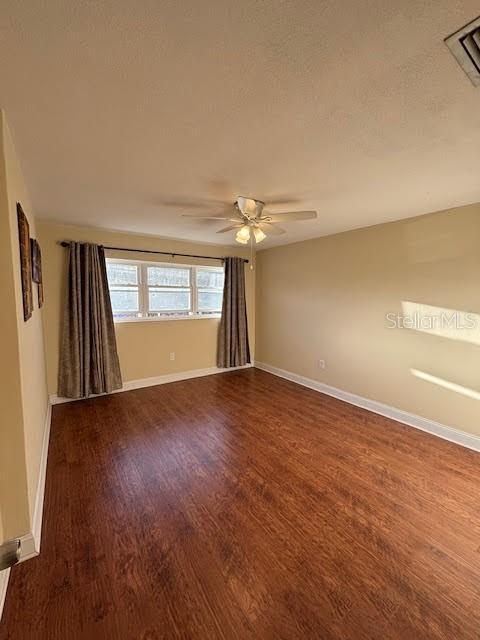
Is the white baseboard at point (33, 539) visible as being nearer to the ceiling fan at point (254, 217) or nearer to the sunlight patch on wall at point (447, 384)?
the ceiling fan at point (254, 217)

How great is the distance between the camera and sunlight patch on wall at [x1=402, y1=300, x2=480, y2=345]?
8.29ft

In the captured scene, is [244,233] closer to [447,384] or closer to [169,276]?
Result: [169,276]

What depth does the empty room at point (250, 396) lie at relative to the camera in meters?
0.98

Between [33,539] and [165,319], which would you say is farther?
[165,319]

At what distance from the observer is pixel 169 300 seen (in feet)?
14.5

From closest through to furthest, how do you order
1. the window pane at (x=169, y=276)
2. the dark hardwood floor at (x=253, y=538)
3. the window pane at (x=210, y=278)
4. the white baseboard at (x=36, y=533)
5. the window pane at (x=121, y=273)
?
the dark hardwood floor at (x=253, y=538), the white baseboard at (x=36, y=533), the window pane at (x=121, y=273), the window pane at (x=169, y=276), the window pane at (x=210, y=278)

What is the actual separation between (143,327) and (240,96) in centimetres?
349

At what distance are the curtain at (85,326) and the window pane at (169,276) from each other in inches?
29.2

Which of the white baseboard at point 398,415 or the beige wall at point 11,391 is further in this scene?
the white baseboard at point 398,415

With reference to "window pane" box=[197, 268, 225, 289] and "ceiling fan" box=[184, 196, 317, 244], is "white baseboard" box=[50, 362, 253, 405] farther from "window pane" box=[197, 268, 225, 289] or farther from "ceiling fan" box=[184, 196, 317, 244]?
"ceiling fan" box=[184, 196, 317, 244]

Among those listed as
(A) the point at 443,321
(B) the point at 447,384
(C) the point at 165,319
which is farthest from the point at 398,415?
(C) the point at 165,319

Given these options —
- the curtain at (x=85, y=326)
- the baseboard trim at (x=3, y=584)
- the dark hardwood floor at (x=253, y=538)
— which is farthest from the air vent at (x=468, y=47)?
the curtain at (x=85, y=326)

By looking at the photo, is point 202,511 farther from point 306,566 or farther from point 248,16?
point 248,16

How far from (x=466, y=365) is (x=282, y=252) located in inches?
116
